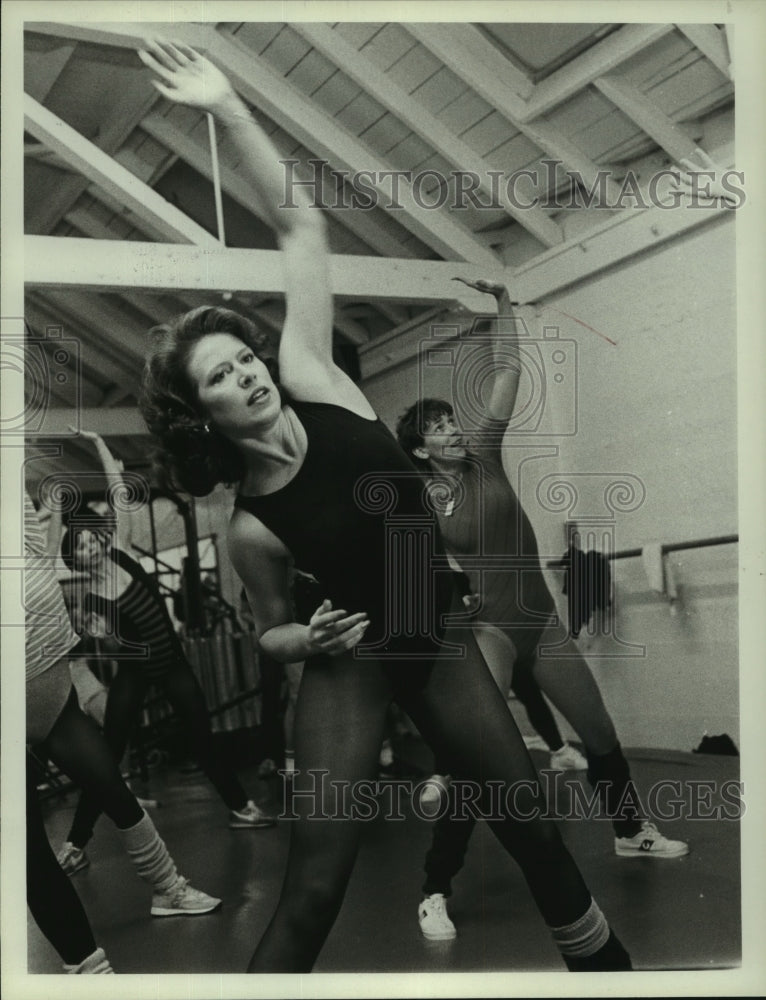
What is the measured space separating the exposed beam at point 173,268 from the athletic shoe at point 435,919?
65.8 inches

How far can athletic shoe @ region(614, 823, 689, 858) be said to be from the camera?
3074 mm

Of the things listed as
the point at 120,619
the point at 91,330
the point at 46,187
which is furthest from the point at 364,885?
the point at 46,187

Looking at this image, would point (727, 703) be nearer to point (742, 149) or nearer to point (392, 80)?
point (742, 149)

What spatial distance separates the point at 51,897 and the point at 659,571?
75.7 inches

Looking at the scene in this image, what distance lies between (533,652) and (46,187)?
75.8 inches

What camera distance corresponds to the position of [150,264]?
310 centimetres

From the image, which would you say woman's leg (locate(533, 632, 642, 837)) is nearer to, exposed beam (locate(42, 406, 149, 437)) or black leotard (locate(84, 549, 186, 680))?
black leotard (locate(84, 549, 186, 680))

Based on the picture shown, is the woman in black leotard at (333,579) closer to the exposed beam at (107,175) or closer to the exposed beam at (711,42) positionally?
the exposed beam at (107,175)

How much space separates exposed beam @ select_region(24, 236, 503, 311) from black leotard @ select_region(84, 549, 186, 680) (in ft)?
2.54

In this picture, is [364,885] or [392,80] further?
[392,80]

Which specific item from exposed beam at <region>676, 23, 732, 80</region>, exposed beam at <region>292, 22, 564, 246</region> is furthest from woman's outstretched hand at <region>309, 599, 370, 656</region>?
exposed beam at <region>676, 23, 732, 80</region>

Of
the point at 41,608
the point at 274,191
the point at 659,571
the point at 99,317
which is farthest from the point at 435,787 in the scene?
the point at 274,191

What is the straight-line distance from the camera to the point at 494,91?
10.4ft

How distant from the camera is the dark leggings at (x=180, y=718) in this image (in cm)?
302
